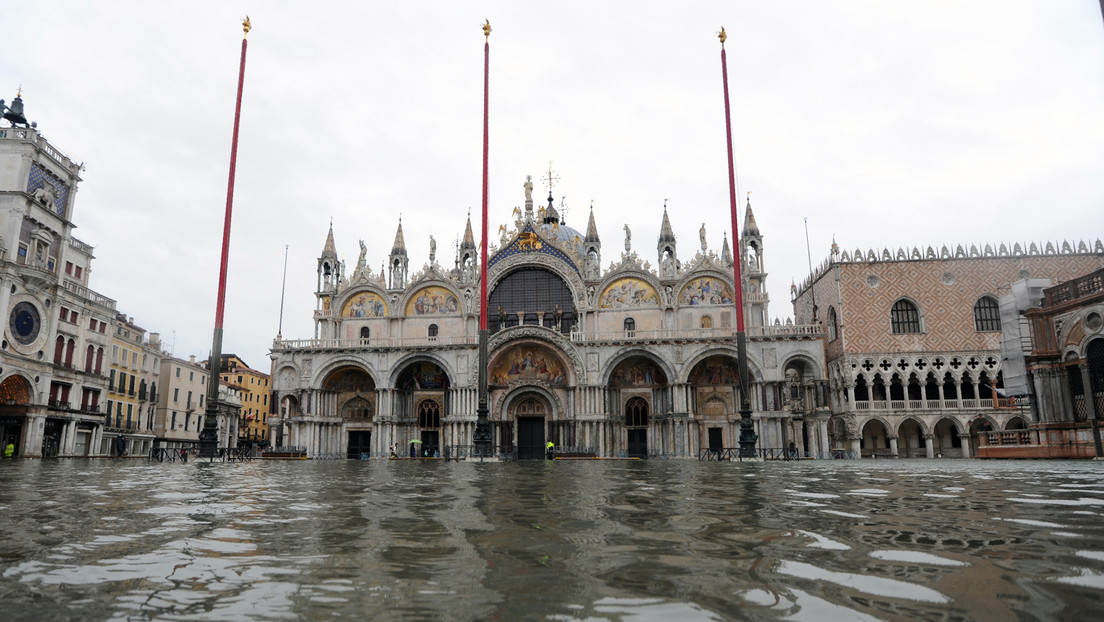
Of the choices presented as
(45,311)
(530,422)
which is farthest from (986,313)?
(45,311)

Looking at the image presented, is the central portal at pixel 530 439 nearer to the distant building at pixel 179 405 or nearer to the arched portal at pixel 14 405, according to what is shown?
the arched portal at pixel 14 405

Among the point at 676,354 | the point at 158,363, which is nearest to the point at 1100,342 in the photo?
→ the point at 676,354

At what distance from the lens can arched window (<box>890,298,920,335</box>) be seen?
39719 millimetres

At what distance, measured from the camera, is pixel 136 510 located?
5.31 meters

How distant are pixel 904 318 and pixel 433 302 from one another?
88.4 feet

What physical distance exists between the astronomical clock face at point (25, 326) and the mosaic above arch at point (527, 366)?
23.3 meters

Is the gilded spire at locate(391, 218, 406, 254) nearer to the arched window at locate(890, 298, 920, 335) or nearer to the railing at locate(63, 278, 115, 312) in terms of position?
the railing at locate(63, 278, 115, 312)

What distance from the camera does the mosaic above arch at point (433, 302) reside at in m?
40.4

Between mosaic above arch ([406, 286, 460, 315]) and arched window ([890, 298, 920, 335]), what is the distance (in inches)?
979

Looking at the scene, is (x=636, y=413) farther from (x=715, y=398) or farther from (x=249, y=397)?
(x=249, y=397)

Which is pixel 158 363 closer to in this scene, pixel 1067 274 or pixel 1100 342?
pixel 1100 342

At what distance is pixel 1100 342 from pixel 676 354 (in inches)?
727

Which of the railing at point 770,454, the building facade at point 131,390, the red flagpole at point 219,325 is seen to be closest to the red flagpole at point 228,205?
the red flagpole at point 219,325

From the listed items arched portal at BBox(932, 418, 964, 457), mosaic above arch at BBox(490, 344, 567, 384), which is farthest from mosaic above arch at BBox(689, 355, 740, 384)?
arched portal at BBox(932, 418, 964, 457)
